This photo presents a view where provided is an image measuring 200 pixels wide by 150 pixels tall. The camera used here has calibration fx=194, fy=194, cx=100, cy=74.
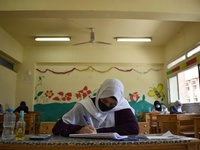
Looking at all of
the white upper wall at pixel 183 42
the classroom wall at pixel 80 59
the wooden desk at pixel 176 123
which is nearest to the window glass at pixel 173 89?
the classroom wall at pixel 80 59

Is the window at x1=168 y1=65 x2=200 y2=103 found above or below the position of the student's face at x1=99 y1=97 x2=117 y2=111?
above

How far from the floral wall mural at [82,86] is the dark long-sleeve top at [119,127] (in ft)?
15.1

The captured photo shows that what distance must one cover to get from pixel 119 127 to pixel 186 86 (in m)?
4.20

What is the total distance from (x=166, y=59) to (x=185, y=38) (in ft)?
4.59

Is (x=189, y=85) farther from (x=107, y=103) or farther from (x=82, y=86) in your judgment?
(x=107, y=103)

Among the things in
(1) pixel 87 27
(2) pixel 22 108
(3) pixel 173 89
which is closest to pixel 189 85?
(3) pixel 173 89

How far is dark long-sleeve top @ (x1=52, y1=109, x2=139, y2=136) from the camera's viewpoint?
1.41 metres

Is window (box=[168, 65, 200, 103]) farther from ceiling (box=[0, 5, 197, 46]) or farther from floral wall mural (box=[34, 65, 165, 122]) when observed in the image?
ceiling (box=[0, 5, 197, 46])

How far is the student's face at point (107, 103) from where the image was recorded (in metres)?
1.59

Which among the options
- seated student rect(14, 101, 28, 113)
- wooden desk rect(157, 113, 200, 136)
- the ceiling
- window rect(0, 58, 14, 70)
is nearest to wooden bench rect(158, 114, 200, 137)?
wooden desk rect(157, 113, 200, 136)

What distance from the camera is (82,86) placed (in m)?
6.25

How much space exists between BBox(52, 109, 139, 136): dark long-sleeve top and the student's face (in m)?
0.09

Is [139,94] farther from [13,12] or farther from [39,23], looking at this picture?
[13,12]

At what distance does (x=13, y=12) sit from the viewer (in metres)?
3.14
